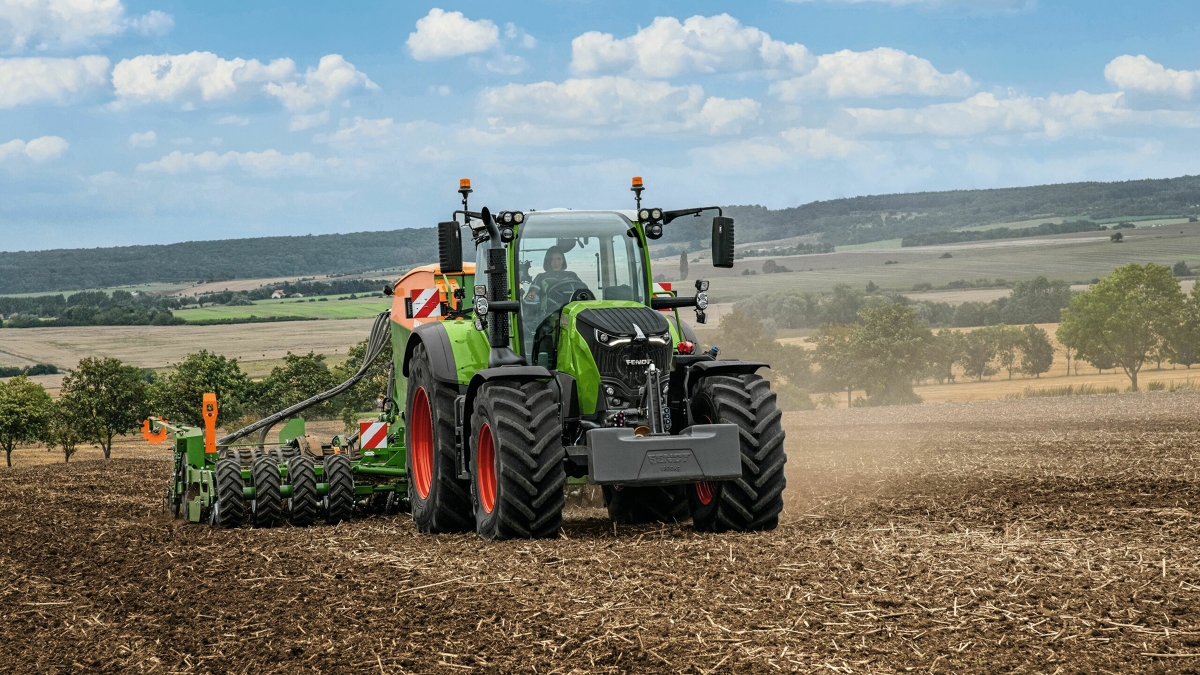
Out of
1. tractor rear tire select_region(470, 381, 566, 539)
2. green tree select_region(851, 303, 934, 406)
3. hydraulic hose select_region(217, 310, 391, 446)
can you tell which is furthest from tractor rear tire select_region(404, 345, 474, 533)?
green tree select_region(851, 303, 934, 406)

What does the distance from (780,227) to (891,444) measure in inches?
3803

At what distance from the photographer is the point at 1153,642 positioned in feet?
19.8

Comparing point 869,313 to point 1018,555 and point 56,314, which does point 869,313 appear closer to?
point 1018,555

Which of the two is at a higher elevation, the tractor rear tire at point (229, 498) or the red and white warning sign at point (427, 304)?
the red and white warning sign at point (427, 304)

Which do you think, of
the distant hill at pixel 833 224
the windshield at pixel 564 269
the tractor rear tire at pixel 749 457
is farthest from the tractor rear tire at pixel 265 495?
the distant hill at pixel 833 224

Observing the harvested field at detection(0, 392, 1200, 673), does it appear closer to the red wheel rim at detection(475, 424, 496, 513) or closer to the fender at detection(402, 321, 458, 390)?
the red wheel rim at detection(475, 424, 496, 513)

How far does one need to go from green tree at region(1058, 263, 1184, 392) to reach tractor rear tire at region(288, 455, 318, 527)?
6092 cm

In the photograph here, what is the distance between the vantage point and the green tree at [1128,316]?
6712 cm

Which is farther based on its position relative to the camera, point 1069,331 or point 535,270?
point 1069,331

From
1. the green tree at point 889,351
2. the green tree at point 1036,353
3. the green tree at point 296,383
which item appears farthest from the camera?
the green tree at point 1036,353

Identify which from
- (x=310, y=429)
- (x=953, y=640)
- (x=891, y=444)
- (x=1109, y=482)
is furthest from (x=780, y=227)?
(x=953, y=640)

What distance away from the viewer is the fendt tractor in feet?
31.4

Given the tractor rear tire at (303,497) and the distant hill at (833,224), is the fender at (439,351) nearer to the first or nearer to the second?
the tractor rear tire at (303,497)

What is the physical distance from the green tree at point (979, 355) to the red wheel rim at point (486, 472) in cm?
6963
